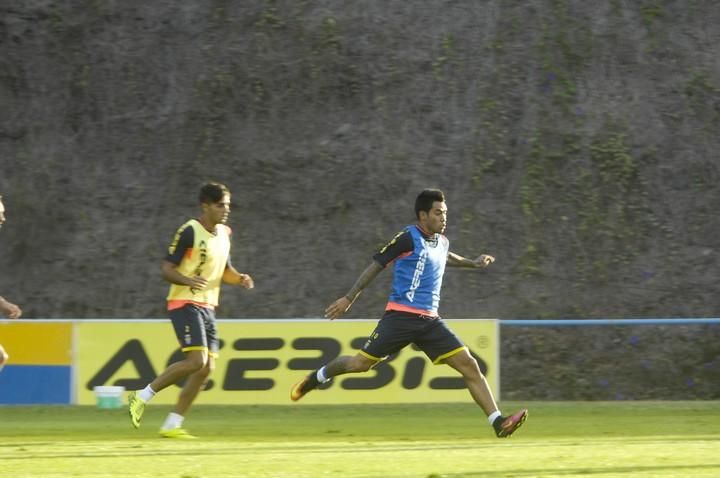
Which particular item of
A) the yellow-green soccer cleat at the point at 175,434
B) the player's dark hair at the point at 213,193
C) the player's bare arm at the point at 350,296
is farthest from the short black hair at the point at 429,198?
the yellow-green soccer cleat at the point at 175,434

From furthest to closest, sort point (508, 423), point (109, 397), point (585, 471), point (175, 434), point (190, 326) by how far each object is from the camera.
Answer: point (109, 397)
point (175, 434)
point (190, 326)
point (508, 423)
point (585, 471)

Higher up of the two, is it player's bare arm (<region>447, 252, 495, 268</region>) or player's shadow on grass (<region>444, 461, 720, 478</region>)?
player's bare arm (<region>447, 252, 495, 268</region>)

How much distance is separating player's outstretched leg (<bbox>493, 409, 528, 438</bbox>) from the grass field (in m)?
0.13

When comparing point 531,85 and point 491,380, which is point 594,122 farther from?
point 491,380

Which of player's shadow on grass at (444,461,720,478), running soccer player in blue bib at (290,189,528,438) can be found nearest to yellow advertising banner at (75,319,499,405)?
running soccer player in blue bib at (290,189,528,438)

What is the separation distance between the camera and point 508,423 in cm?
941

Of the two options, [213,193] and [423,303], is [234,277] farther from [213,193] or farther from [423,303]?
[423,303]

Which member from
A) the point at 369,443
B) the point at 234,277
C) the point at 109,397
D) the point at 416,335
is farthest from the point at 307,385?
the point at 109,397

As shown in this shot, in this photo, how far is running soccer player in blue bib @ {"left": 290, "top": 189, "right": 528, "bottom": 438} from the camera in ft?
31.2

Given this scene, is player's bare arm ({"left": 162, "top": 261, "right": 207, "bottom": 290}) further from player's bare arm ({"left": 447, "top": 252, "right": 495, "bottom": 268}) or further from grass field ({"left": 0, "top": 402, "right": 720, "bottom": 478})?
player's bare arm ({"left": 447, "top": 252, "right": 495, "bottom": 268})

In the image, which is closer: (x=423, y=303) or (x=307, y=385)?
(x=423, y=303)

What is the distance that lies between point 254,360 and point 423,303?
4.69 meters

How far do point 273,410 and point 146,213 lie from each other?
632 cm

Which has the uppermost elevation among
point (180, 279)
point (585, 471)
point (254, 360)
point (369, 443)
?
point (180, 279)
